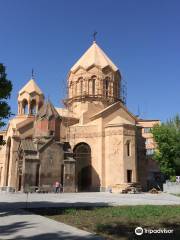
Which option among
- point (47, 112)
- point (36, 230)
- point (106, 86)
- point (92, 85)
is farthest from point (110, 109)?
point (36, 230)

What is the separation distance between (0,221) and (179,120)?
27.7 meters

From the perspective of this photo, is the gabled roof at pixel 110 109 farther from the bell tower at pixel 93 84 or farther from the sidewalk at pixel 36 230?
the sidewalk at pixel 36 230

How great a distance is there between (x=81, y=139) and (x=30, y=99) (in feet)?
29.9

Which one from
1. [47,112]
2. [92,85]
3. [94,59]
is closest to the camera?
[47,112]

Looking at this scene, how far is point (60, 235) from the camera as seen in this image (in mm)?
7938

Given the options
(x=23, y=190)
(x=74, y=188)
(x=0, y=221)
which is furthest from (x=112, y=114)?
(x=0, y=221)

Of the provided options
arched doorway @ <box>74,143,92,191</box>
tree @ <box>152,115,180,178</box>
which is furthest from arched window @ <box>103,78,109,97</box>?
tree @ <box>152,115,180,178</box>

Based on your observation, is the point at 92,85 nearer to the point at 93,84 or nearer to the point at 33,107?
the point at 93,84

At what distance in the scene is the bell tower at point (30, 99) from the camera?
4034 centimetres

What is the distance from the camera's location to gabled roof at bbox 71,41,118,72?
41125mm

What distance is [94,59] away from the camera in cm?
4150

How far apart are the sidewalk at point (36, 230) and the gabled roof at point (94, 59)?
3246 centimetres

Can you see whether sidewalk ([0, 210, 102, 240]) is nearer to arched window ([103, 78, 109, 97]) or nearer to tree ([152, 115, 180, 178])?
tree ([152, 115, 180, 178])

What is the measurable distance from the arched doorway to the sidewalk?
25905 millimetres
